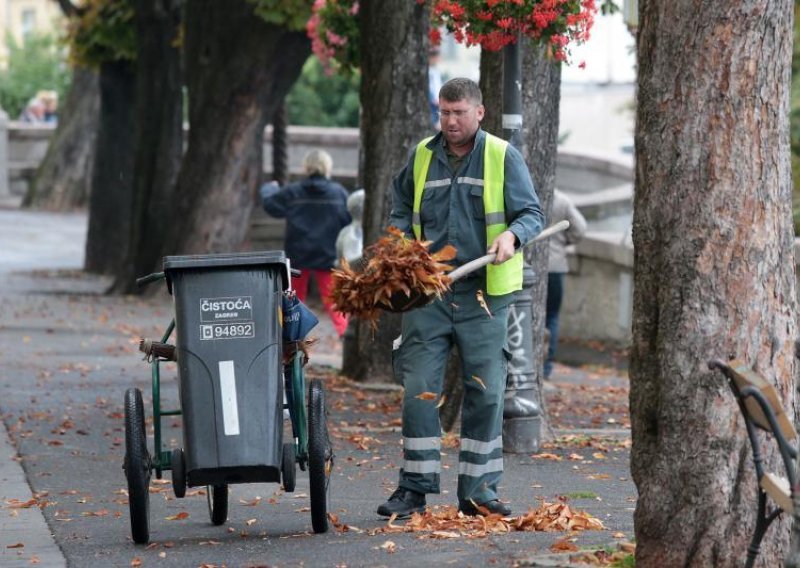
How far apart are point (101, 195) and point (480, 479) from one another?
664 inches

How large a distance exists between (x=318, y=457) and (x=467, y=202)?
118 centimetres

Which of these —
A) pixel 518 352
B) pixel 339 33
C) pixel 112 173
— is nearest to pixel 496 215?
pixel 518 352

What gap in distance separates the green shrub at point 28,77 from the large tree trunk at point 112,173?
69.5 ft

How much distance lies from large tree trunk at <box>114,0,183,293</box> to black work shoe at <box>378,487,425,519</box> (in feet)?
43.8

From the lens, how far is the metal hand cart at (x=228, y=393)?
22.4ft

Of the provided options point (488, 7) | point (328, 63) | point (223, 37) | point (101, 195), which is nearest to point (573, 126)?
point (101, 195)

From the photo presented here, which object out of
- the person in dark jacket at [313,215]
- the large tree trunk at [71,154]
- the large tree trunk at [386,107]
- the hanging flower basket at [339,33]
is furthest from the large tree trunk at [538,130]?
the large tree trunk at [71,154]

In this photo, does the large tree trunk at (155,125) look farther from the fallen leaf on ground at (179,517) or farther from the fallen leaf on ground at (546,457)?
the fallen leaf on ground at (179,517)

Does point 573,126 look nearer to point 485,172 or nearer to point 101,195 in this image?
point 101,195

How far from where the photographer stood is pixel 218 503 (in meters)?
7.54

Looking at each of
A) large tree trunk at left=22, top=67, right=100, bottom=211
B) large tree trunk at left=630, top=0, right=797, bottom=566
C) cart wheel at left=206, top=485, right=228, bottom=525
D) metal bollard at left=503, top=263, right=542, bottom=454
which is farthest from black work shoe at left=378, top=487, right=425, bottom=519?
large tree trunk at left=22, top=67, right=100, bottom=211

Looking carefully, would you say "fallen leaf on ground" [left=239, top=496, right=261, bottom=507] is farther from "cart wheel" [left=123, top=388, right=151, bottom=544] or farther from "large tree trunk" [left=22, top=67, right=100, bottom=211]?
"large tree trunk" [left=22, top=67, right=100, bottom=211]

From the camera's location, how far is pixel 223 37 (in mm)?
19109

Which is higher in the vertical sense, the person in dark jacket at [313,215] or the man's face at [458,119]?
the man's face at [458,119]
